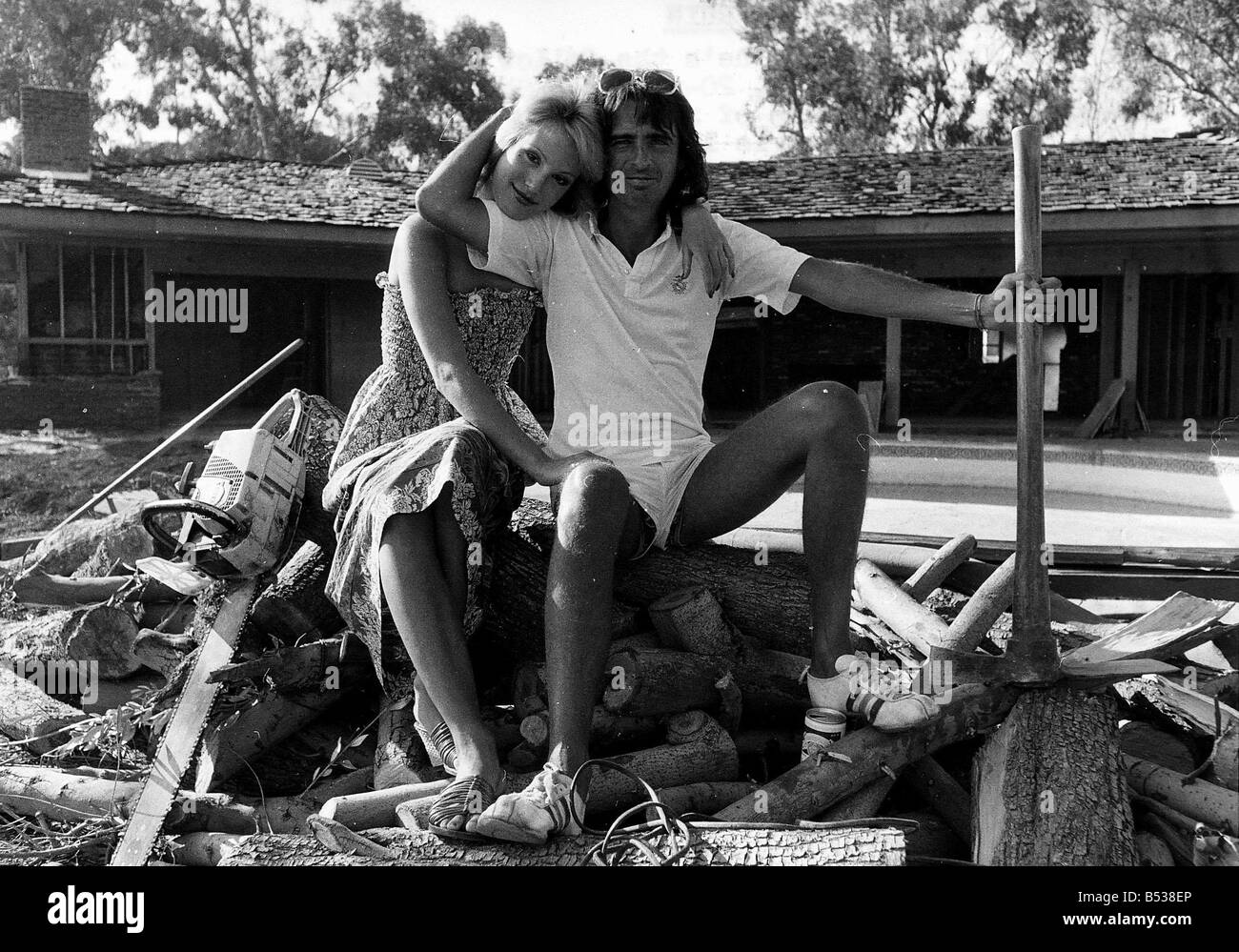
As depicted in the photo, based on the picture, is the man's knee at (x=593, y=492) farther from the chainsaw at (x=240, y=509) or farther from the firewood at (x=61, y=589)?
the firewood at (x=61, y=589)

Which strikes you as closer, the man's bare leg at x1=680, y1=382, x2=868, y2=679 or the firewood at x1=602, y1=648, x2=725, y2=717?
→ the man's bare leg at x1=680, y1=382, x2=868, y2=679

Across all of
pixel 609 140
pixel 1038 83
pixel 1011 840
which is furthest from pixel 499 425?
pixel 1038 83

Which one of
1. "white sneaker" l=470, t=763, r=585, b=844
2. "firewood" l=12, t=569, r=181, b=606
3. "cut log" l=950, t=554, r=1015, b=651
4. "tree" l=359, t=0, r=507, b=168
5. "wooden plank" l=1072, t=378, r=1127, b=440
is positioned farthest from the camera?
"tree" l=359, t=0, r=507, b=168

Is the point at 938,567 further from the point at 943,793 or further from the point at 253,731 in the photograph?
the point at 253,731

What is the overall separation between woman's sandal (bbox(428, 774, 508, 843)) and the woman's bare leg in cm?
10

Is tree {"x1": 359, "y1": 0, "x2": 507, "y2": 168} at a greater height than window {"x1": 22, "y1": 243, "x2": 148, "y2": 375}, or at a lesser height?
greater

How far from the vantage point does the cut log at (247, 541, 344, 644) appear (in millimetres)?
4035

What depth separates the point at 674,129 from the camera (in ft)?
11.2

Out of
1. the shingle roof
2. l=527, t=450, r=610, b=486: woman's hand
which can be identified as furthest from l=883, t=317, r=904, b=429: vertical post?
l=527, t=450, r=610, b=486: woman's hand

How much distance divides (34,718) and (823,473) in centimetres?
268

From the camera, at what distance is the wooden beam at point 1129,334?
16219 mm

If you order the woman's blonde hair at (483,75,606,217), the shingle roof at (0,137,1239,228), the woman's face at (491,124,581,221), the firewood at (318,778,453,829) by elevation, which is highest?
the shingle roof at (0,137,1239,228)

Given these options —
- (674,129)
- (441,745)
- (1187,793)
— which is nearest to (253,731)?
(441,745)

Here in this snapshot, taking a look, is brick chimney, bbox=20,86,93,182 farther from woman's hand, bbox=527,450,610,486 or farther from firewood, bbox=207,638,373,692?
woman's hand, bbox=527,450,610,486
